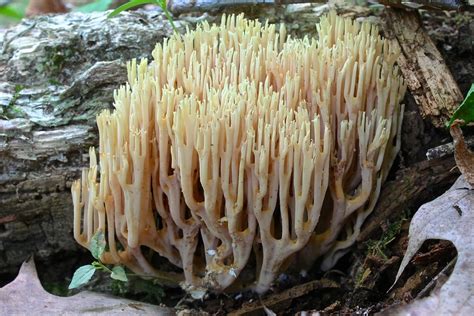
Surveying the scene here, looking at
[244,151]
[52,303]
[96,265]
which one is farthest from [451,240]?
[52,303]

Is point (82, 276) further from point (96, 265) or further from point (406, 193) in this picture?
point (406, 193)

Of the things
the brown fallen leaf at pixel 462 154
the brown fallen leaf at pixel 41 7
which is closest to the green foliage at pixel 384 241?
the brown fallen leaf at pixel 462 154

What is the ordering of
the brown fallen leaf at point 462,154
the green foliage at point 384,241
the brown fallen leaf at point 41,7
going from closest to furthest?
the brown fallen leaf at point 462,154, the green foliage at point 384,241, the brown fallen leaf at point 41,7

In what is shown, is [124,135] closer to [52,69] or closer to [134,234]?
[134,234]

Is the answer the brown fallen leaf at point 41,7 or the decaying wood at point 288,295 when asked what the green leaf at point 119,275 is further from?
the brown fallen leaf at point 41,7

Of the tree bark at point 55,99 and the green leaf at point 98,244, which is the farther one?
the tree bark at point 55,99

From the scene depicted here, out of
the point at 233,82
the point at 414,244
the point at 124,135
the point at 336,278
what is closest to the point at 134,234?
the point at 124,135
